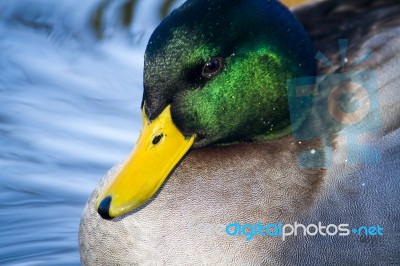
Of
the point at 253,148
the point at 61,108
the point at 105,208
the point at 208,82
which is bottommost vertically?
the point at 61,108

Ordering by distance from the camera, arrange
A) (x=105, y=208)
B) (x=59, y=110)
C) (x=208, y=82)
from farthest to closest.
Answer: (x=59, y=110) → (x=208, y=82) → (x=105, y=208)

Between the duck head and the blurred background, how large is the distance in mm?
999

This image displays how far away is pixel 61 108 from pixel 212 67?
2361 millimetres

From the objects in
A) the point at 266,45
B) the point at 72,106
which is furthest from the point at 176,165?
the point at 72,106

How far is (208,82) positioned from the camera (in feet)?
11.5

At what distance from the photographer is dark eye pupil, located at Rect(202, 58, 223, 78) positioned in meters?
3.48

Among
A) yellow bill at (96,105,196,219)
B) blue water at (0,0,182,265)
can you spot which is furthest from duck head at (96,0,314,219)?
blue water at (0,0,182,265)

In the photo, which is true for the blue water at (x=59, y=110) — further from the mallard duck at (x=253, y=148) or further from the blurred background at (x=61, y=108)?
the mallard duck at (x=253, y=148)

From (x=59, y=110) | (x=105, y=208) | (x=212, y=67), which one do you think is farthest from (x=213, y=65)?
(x=59, y=110)

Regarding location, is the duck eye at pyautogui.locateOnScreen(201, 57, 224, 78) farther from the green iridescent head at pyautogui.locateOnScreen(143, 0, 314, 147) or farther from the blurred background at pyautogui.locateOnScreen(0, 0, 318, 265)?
the blurred background at pyautogui.locateOnScreen(0, 0, 318, 265)

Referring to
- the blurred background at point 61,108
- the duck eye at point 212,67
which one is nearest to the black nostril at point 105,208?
the duck eye at point 212,67

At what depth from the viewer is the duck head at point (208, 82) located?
344 cm

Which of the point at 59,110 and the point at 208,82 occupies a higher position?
the point at 208,82

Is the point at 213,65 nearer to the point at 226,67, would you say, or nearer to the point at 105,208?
the point at 226,67
